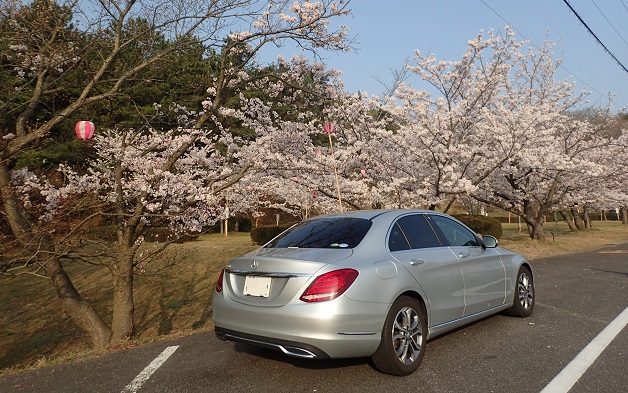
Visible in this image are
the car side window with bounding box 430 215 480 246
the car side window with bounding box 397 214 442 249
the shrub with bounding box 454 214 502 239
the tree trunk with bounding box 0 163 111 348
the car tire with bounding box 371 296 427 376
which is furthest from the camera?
the shrub with bounding box 454 214 502 239

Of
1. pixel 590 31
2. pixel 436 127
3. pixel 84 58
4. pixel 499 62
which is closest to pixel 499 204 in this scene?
pixel 499 62

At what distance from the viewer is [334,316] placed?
357 cm

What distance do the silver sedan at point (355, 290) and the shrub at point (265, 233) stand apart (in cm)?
1780

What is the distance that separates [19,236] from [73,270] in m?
12.5

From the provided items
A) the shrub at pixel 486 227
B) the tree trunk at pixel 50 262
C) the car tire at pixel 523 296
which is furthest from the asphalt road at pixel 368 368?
the shrub at pixel 486 227

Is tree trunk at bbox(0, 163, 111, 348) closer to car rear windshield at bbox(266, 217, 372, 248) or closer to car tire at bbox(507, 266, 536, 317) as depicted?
car rear windshield at bbox(266, 217, 372, 248)

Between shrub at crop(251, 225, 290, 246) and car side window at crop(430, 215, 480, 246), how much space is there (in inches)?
679

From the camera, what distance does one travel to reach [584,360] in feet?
14.0

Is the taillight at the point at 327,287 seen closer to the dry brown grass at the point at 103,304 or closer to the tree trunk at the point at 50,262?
the tree trunk at the point at 50,262

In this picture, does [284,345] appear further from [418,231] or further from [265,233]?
[265,233]

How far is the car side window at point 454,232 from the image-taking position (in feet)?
17.0

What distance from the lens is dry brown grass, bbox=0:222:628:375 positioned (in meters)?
11.4

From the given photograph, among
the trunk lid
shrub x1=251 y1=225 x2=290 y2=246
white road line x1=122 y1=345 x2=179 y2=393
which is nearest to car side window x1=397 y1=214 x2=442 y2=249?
the trunk lid

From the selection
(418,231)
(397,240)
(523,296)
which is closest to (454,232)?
(418,231)
